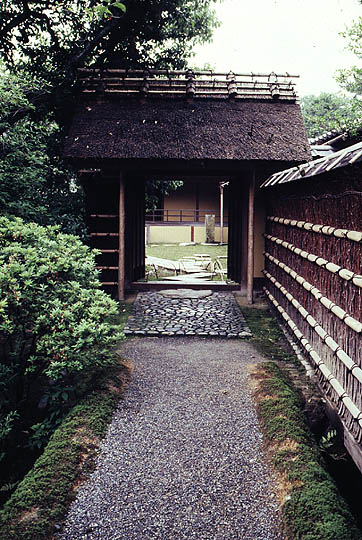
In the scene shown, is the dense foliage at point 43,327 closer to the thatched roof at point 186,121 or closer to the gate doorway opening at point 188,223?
the thatched roof at point 186,121

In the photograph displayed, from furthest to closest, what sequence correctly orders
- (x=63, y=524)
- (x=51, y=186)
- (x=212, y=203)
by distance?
(x=212, y=203)
(x=51, y=186)
(x=63, y=524)

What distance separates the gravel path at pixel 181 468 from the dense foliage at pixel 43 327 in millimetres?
700

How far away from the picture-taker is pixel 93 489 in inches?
132

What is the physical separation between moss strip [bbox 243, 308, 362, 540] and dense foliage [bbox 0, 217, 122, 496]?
178 cm

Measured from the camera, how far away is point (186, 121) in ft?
31.3

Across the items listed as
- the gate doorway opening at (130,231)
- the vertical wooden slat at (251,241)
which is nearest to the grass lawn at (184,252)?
the gate doorway opening at (130,231)

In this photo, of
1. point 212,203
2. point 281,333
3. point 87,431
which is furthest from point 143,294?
point 212,203

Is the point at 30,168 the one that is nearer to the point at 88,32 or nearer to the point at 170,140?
the point at 170,140

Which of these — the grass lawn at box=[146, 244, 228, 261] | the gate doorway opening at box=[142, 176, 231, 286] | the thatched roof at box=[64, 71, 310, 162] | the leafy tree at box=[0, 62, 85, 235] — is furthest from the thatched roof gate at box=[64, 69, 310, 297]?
the grass lawn at box=[146, 244, 228, 261]

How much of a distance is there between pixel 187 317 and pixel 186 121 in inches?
155

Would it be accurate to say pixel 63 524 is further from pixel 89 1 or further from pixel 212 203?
pixel 212 203

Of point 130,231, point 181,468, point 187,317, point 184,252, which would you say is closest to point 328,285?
point 181,468

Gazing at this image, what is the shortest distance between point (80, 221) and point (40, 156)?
1.67 m

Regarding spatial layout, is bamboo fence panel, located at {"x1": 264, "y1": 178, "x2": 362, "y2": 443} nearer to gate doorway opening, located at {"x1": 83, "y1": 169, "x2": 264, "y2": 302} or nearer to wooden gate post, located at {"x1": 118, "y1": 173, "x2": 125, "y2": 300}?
gate doorway opening, located at {"x1": 83, "y1": 169, "x2": 264, "y2": 302}
